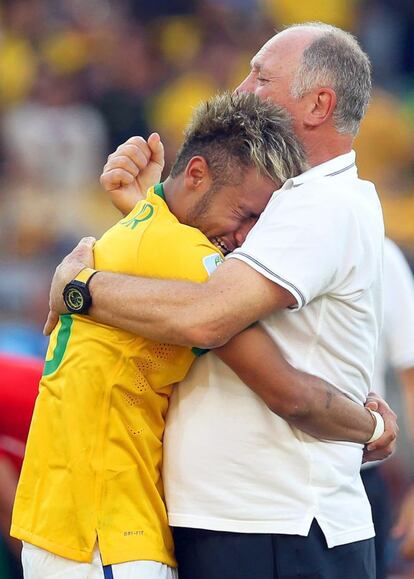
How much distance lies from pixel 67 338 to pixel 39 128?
6.45m

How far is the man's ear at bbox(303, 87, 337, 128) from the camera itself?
2.92 m

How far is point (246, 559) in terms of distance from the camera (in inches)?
106

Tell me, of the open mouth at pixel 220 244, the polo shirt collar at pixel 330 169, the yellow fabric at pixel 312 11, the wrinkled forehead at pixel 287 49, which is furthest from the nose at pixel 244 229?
the yellow fabric at pixel 312 11

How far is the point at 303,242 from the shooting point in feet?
8.52

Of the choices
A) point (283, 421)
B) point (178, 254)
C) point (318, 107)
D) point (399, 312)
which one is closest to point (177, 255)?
point (178, 254)

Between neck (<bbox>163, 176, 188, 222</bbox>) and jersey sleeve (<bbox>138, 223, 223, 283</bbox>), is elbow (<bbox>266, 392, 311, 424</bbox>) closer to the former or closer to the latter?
jersey sleeve (<bbox>138, 223, 223, 283</bbox>)

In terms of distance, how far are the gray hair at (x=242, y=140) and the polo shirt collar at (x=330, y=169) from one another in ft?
0.09

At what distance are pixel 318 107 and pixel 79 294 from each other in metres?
0.79

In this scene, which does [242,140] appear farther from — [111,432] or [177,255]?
[111,432]

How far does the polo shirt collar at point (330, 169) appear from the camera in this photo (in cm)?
272

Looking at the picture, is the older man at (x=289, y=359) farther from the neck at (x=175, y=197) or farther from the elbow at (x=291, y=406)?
the neck at (x=175, y=197)

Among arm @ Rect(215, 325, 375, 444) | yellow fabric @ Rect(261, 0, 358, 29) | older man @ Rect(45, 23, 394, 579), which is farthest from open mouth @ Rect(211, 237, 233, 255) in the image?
yellow fabric @ Rect(261, 0, 358, 29)

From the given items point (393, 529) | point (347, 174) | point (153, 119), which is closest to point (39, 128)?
point (153, 119)

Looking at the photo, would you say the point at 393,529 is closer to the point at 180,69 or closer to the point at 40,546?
the point at 40,546
